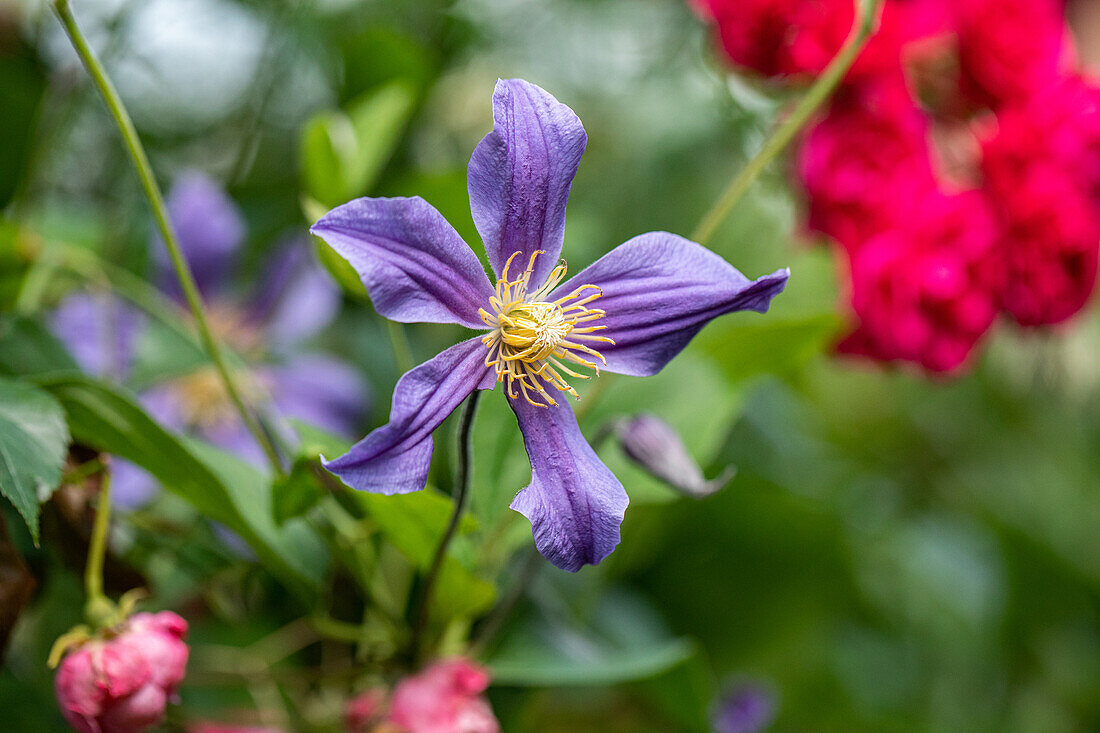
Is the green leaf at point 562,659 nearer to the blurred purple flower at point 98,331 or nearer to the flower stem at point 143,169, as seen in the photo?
the flower stem at point 143,169

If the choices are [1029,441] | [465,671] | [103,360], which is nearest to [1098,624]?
[1029,441]

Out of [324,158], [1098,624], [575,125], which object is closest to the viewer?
[575,125]

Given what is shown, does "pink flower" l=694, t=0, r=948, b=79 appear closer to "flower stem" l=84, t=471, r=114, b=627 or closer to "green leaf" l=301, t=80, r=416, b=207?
"green leaf" l=301, t=80, r=416, b=207

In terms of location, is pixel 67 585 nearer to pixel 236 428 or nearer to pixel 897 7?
pixel 236 428

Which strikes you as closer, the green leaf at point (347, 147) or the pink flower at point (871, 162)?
the green leaf at point (347, 147)

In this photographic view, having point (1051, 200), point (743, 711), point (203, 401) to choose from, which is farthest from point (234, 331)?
point (1051, 200)

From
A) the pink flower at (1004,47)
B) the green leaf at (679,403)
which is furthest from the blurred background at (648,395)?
the pink flower at (1004,47)
